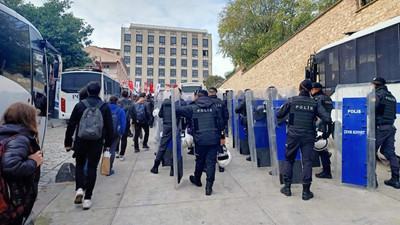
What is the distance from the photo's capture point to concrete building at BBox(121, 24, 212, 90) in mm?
66312

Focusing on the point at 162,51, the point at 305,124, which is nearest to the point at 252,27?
the point at 305,124

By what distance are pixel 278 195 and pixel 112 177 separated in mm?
3221

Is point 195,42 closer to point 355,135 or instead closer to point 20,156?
point 355,135

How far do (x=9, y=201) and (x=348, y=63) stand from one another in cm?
754

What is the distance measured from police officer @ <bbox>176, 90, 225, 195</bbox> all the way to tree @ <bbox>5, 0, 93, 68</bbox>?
16.8 metres

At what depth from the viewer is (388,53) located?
17.6ft

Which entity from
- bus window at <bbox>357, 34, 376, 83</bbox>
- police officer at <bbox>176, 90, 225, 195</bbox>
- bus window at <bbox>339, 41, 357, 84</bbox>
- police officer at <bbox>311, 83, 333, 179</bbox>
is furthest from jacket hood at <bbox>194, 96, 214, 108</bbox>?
bus window at <bbox>339, 41, 357, 84</bbox>

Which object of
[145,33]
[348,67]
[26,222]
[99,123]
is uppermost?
[145,33]

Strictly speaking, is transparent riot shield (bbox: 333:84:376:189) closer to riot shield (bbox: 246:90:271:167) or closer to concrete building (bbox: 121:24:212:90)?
riot shield (bbox: 246:90:271:167)

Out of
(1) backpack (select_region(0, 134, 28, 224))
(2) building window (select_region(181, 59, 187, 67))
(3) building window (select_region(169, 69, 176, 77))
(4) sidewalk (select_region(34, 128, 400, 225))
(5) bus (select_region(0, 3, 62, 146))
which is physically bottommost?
(4) sidewalk (select_region(34, 128, 400, 225))

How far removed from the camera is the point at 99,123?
11.2 feet

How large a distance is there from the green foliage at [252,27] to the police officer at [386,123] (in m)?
22.2

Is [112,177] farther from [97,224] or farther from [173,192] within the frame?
[97,224]

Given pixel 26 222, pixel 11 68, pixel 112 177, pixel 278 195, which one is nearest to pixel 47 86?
pixel 11 68
